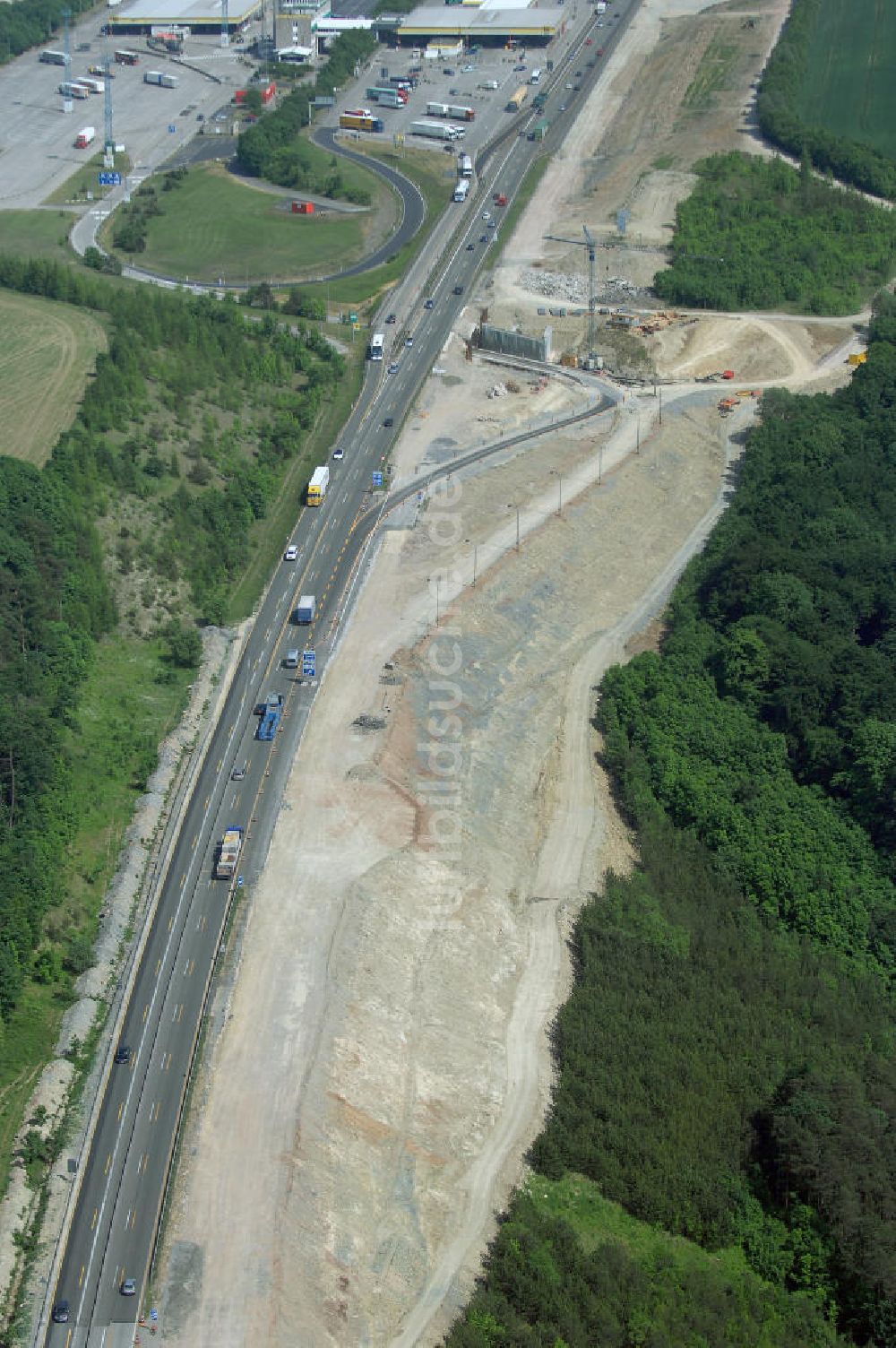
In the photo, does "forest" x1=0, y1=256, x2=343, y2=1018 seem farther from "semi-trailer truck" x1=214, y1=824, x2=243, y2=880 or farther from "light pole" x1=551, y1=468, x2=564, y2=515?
"light pole" x1=551, y1=468, x2=564, y2=515

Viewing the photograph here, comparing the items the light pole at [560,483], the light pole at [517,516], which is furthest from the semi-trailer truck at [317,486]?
the light pole at [560,483]

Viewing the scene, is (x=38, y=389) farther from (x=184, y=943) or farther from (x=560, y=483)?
(x=184, y=943)

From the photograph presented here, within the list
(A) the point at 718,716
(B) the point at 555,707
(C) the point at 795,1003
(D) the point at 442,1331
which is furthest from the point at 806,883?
(D) the point at 442,1331

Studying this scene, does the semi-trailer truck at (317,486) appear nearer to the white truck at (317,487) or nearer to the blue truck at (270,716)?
the white truck at (317,487)

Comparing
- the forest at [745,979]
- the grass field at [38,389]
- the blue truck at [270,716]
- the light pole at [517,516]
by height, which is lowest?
the forest at [745,979]

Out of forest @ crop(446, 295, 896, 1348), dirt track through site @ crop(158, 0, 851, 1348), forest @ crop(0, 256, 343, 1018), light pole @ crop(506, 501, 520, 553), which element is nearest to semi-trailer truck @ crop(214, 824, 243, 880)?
dirt track through site @ crop(158, 0, 851, 1348)

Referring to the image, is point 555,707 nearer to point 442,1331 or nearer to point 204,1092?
point 204,1092
